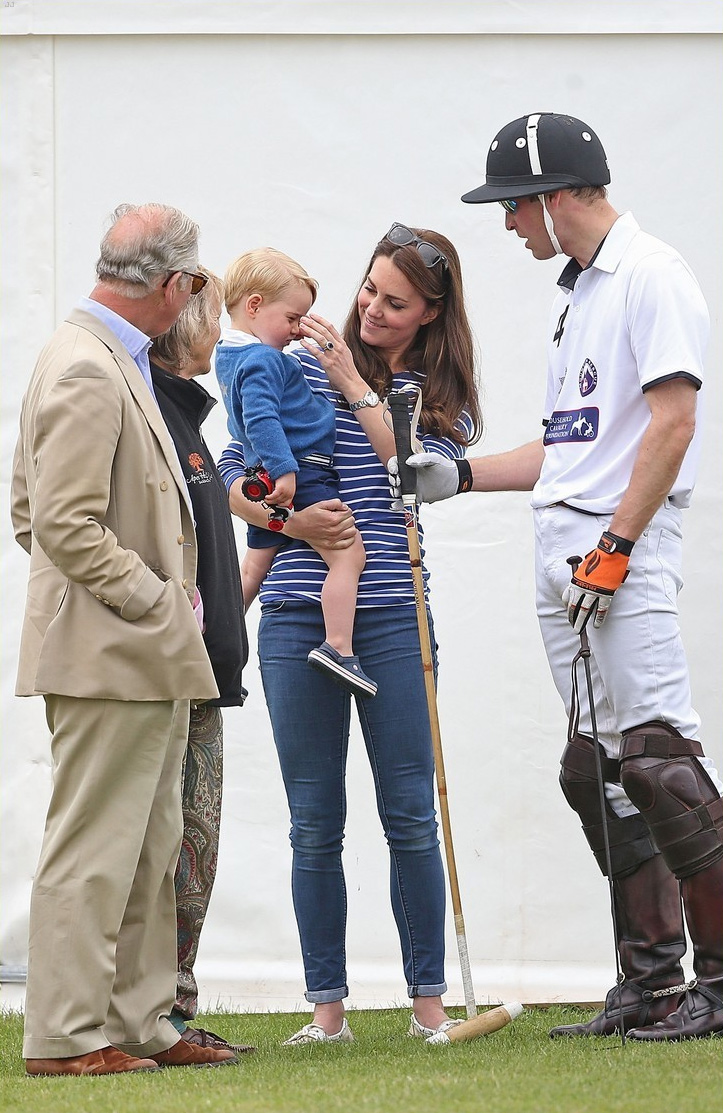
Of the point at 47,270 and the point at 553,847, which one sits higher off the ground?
the point at 47,270

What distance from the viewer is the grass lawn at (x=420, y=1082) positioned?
2.11 meters

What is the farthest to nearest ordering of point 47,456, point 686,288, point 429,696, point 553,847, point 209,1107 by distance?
point 553,847 → point 429,696 → point 686,288 → point 47,456 → point 209,1107

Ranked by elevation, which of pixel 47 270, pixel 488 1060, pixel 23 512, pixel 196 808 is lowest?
pixel 488 1060

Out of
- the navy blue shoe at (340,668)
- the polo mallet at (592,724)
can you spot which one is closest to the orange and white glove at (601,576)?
the polo mallet at (592,724)

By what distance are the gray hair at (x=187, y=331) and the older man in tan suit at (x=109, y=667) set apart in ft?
0.83

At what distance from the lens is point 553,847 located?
12.6 feet

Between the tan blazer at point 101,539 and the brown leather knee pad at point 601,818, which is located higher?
the tan blazer at point 101,539

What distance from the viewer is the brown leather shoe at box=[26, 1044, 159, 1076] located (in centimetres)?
246

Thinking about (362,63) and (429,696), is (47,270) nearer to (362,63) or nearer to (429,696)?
(362,63)

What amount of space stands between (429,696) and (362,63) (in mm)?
1875

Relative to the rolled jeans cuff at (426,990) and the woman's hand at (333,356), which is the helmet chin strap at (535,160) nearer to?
the woman's hand at (333,356)

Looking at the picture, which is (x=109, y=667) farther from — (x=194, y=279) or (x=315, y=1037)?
(x=315, y=1037)

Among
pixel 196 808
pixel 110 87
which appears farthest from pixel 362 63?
pixel 196 808

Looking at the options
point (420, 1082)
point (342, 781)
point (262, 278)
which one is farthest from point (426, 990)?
point (262, 278)
